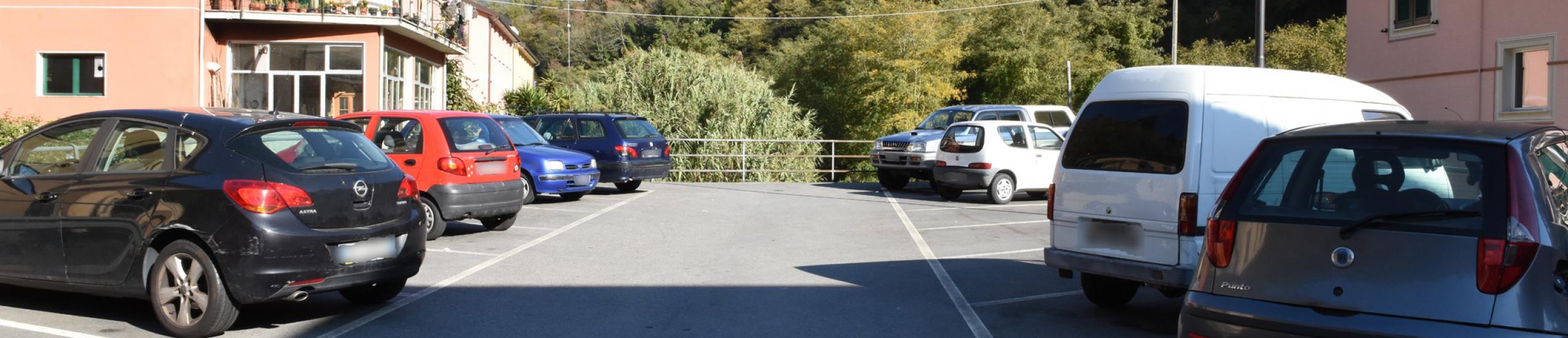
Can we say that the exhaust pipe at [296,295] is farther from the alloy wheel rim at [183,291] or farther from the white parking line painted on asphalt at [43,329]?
the white parking line painted on asphalt at [43,329]

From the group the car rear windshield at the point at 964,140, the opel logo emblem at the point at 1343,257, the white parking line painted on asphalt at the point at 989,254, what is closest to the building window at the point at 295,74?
the car rear windshield at the point at 964,140

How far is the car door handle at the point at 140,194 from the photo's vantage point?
6469 millimetres

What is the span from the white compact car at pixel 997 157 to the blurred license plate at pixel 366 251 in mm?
12188

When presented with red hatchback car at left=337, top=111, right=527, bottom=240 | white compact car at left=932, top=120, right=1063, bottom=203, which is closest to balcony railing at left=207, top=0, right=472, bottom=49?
red hatchback car at left=337, top=111, right=527, bottom=240

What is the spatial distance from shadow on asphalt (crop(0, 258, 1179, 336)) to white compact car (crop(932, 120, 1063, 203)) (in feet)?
29.5

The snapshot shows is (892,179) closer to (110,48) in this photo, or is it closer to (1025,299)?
(1025,299)

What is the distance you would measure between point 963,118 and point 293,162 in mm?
16179

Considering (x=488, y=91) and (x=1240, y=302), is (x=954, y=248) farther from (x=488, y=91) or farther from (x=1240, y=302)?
(x=488, y=91)

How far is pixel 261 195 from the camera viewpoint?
6.36 metres

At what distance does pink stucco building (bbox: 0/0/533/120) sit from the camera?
73.4 ft

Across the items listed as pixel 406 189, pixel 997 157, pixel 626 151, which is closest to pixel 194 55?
pixel 626 151

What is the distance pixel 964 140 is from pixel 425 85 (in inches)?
619

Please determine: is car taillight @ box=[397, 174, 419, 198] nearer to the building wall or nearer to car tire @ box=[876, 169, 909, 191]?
car tire @ box=[876, 169, 909, 191]

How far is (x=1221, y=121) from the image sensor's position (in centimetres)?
703
